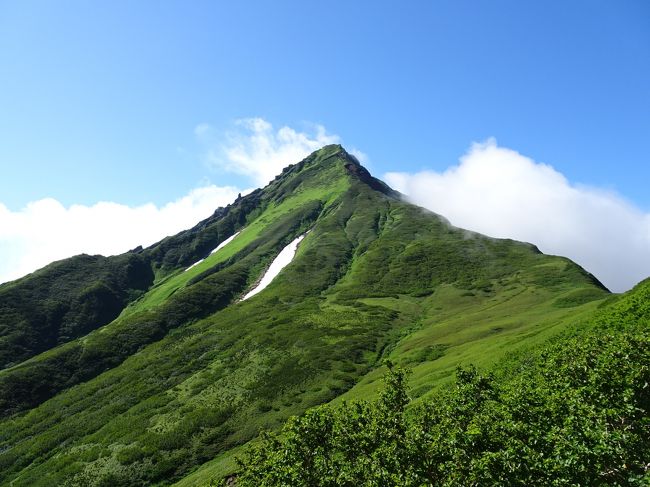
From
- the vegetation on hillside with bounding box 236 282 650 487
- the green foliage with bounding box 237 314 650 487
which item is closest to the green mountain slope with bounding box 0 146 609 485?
the vegetation on hillside with bounding box 236 282 650 487

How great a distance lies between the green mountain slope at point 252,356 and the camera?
8112 centimetres

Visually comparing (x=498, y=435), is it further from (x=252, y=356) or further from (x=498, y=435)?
(x=252, y=356)

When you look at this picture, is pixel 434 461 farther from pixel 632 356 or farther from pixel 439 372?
pixel 439 372

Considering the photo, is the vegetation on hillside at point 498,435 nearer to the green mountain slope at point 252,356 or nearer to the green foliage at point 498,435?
the green foliage at point 498,435

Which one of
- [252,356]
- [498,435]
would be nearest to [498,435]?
[498,435]

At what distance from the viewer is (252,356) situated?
116 m

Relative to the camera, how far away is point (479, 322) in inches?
4498

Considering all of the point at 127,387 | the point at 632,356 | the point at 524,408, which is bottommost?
the point at 127,387

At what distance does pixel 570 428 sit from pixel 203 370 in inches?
4163

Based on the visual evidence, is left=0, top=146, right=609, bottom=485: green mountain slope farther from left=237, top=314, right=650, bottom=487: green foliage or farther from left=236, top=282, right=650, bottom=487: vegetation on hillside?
left=237, top=314, right=650, bottom=487: green foliage

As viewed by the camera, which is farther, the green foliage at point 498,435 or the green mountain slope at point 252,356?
the green mountain slope at point 252,356

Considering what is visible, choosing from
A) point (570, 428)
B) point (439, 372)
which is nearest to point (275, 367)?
point (439, 372)

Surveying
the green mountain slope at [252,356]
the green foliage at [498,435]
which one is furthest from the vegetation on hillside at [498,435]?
the green mountain slope at [252,356]

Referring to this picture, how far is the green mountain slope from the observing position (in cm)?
8112
